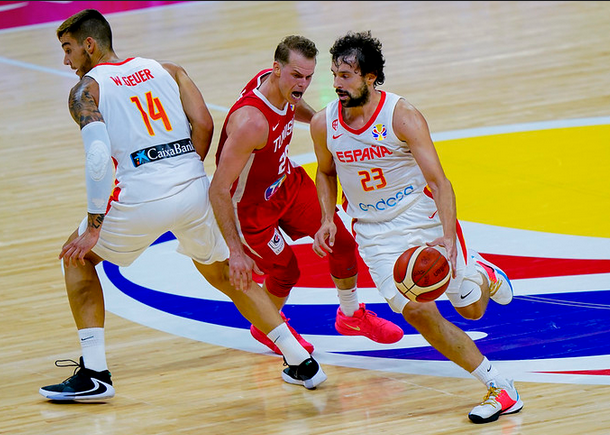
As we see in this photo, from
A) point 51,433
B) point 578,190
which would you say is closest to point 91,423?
point 51,433

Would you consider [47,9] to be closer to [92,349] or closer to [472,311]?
[92,349]

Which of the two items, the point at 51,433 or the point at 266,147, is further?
the point at 266,147

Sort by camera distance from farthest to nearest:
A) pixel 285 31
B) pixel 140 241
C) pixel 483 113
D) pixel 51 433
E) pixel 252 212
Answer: pixel 285 31 → pixel 483 113 → pixel 252 212 → pixel 140 241 → pixel 51 433

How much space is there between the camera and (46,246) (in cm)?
798

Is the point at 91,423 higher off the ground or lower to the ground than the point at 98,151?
lower

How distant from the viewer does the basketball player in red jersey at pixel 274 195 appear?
5.35 meters

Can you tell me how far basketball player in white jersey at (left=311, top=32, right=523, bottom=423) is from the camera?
504cm

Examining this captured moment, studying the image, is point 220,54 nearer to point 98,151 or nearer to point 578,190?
point 578,190

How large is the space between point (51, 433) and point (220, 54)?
983cm

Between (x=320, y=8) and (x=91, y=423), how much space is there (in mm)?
12624

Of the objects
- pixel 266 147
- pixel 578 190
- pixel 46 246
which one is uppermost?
pixel 266 147

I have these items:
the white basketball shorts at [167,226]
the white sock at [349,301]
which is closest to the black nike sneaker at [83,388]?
the white basketball shorts at [167,226]

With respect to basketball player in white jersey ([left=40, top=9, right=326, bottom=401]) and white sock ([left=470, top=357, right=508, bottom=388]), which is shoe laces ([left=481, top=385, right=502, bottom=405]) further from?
basketball player in white jersey ([left=40, top=9, right=326, bottom=401])

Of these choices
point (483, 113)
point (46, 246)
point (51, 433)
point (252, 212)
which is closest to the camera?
point (51, 433)
